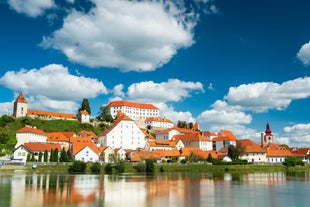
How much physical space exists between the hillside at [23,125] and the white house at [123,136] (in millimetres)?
17943

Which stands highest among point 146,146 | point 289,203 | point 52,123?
point 52,123

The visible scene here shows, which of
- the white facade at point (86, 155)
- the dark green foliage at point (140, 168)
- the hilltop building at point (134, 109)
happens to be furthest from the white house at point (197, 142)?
the hilltop building at point (134, 109)

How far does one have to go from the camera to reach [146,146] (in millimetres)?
94188

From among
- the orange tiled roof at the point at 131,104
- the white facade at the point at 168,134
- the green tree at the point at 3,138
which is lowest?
the green tree at the point at 3,138

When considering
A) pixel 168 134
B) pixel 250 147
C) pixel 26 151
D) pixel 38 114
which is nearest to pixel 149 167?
pixel 26 151

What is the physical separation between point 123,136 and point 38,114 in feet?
105

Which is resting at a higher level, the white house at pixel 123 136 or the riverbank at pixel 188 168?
the white house at pixel 123 136

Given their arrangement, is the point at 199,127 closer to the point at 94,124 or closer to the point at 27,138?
the point at 94,124

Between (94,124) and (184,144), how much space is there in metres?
31.9

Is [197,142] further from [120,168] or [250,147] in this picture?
[120,168]

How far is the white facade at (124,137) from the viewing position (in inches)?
3681

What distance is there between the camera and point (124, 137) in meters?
96.0

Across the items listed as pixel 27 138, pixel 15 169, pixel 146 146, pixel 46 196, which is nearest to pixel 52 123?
pixel 27 138

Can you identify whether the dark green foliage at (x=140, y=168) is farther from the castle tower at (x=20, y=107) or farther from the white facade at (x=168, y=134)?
the castle tower at (x=20, y=107)
